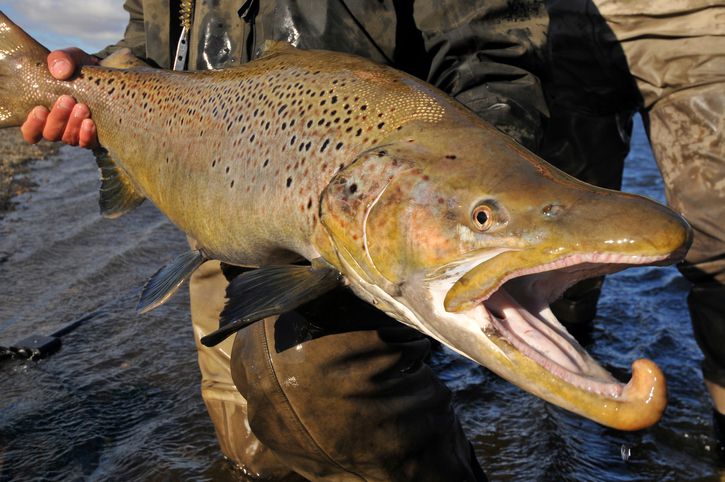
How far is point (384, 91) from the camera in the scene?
7.61ft

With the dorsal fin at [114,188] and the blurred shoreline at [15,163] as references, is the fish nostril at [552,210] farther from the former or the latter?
the blurred shoreline at [15,163]

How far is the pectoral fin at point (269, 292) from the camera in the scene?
2025mm

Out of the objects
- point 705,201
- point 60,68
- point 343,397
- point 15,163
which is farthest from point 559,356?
point 15,163

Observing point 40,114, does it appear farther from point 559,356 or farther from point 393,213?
point 559,356

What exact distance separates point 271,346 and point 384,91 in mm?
1025

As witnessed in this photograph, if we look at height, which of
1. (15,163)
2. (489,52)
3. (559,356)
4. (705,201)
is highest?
(489,52)

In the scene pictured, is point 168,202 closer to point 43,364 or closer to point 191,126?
point 191,126

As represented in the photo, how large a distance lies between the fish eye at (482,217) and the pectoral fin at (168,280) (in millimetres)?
1275

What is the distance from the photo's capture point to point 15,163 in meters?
11.2

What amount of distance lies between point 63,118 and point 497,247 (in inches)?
94.9

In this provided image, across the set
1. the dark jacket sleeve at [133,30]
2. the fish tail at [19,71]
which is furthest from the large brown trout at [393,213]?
the dark jacket sleeve at [133,30]

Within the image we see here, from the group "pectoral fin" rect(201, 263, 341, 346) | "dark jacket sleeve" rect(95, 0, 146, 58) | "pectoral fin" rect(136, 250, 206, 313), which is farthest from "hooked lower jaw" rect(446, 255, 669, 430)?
"dark jacket sleeve" rect(95, 0, 146, 58)

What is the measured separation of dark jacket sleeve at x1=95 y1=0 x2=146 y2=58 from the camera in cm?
415

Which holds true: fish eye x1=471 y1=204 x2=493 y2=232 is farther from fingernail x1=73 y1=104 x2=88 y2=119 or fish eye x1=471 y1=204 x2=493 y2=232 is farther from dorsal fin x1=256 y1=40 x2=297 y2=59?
fingernail x1=73 y1=104 x2=88 y2=119
